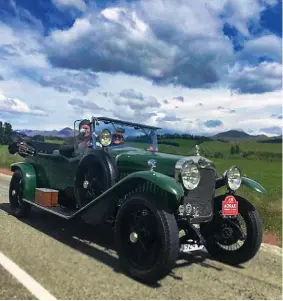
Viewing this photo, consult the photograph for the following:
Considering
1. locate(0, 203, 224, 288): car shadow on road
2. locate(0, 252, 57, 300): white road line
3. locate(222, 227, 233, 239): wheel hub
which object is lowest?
locate(0, 203, 224, 288): car shadow on road

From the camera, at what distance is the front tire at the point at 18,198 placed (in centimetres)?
734

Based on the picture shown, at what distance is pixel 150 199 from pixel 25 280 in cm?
159

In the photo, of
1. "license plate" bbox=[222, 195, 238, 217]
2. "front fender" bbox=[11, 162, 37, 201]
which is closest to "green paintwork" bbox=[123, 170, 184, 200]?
"license plate" bbox=[222, 195, 238, 217]

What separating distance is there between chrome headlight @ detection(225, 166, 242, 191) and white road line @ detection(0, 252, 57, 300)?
267 cm

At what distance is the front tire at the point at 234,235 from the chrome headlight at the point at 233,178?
0.76 feet

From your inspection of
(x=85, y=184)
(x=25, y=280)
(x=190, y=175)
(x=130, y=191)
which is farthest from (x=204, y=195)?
(x=25, y=280)

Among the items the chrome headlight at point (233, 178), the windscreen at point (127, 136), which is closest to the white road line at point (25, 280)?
the windscreen at point (127, 136)

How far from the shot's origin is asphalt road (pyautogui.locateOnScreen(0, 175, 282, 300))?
12.8 feet

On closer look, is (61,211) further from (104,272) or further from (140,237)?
(140,237)

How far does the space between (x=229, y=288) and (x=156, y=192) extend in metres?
1.39

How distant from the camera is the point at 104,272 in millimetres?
4434

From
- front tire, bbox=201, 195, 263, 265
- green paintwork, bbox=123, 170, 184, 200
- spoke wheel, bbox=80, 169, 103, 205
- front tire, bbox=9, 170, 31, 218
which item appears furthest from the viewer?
front tire, bbox=9, 170, 31, 218

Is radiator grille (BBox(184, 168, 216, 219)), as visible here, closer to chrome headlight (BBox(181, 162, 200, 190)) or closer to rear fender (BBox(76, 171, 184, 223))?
chrome headlight (BBox(181, 162, 200, 190))

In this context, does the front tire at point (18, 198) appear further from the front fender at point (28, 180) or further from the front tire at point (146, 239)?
the front tire at point (146, 239)
